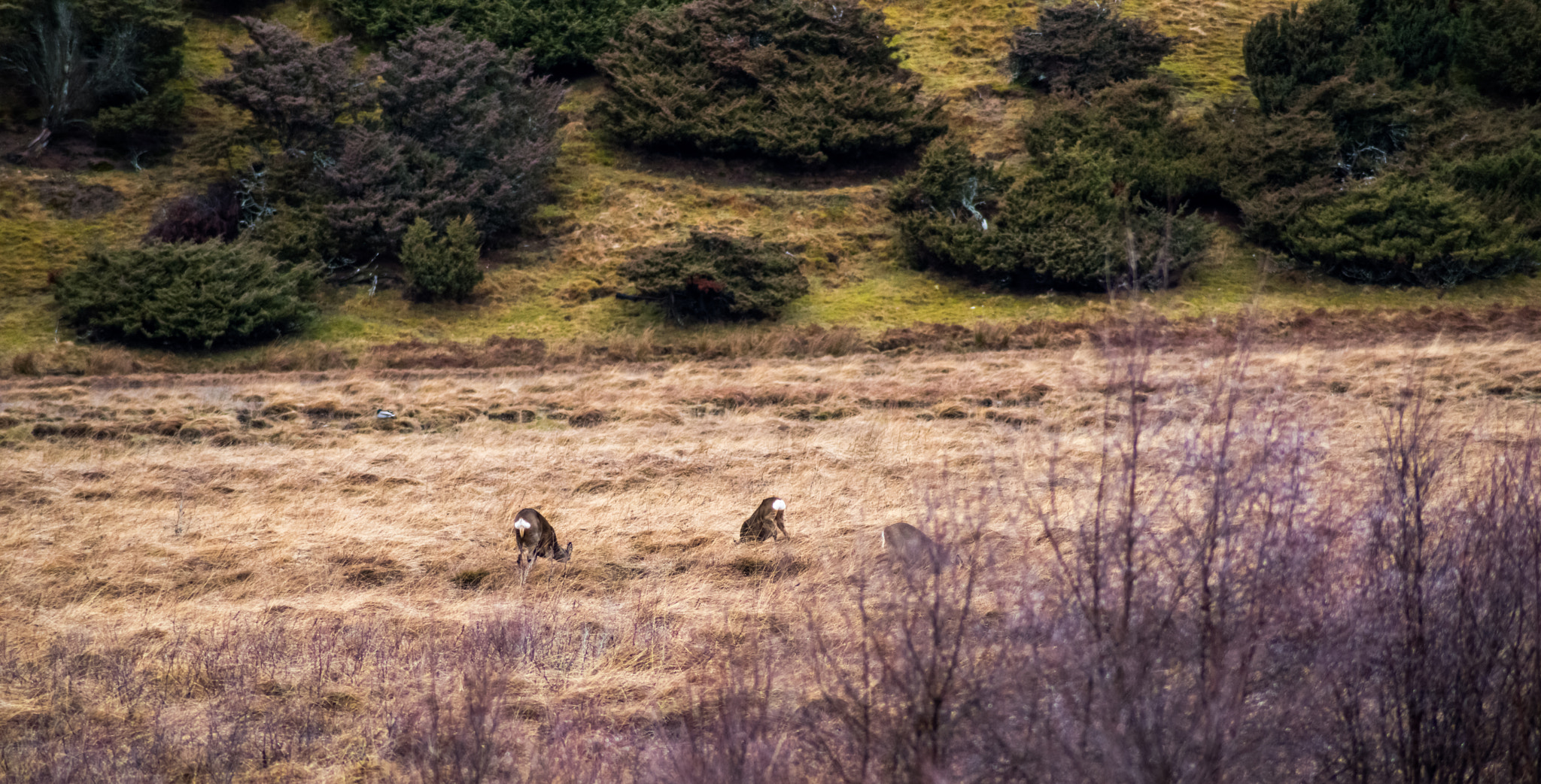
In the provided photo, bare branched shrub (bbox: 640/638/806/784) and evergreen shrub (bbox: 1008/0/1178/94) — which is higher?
evergreen shrub (bbox: 1008/0/1178/94)

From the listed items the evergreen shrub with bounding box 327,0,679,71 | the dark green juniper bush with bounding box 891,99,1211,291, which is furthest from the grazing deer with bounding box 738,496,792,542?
the evergreen shrub with bounding box 327,0,679,71

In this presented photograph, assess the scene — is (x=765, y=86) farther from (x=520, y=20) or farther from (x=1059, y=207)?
(x=1059, y=207)

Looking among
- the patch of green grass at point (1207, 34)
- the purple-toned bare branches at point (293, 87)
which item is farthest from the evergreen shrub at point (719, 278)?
the patch of green grass at point (1207, 34)

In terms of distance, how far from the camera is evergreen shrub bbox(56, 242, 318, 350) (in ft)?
52.0

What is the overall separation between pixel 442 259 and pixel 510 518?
382 inches

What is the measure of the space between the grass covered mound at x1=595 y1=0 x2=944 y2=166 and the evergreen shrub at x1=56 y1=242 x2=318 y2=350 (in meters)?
8.32

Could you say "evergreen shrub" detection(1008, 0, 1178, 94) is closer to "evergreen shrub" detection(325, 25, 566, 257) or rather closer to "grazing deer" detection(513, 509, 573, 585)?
"evergreen shrub" detection(325, 25, 566, 257)

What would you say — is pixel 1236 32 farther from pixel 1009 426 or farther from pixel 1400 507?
pixel 1400 507

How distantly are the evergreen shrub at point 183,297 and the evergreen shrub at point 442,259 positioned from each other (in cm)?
175

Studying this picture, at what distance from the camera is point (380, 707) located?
16.4 feet

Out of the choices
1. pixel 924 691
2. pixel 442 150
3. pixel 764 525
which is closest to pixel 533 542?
pixel 764 525

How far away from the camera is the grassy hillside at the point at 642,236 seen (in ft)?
57.1

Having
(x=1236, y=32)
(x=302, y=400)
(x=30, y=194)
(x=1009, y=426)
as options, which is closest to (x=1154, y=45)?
(x=1236, y=32)

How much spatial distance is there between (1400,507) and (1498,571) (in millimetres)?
350
